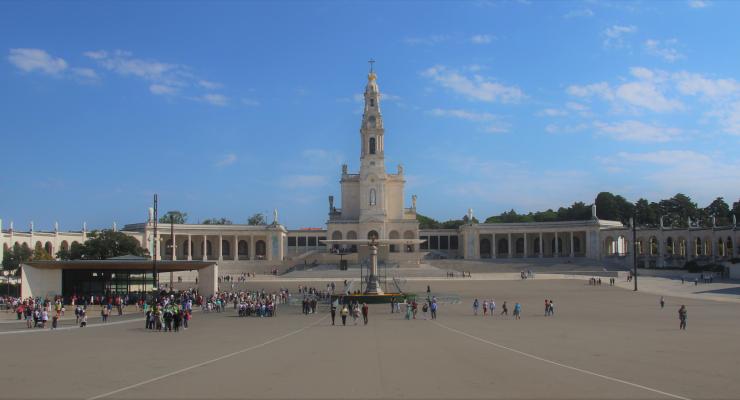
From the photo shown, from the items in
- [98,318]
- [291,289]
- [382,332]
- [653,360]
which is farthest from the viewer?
[291,289]

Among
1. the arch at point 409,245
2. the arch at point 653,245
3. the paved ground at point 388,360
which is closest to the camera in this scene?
the paved ground at point 388,360

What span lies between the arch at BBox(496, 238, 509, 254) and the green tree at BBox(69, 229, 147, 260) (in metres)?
57.3

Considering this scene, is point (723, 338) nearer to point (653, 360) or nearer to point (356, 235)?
point (653, 360)

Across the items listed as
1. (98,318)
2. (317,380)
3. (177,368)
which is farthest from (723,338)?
(98,318)

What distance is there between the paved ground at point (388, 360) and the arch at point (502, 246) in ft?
256

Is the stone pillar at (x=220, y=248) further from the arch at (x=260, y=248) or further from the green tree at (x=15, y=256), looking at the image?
the green tree at (x=15, y=256)

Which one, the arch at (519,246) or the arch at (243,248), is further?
the arch at (519,246)

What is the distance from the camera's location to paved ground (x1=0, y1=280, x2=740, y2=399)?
44.8 ft

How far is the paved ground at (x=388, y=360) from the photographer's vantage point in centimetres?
1364

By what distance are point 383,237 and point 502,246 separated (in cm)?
2371

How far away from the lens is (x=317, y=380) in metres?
14.8

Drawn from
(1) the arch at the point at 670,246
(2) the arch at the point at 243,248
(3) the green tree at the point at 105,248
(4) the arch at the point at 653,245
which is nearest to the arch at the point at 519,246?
(4) the arch at the point at 653,245

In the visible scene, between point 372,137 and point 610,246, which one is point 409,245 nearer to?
point 372,137

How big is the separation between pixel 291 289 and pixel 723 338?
43.1 m
